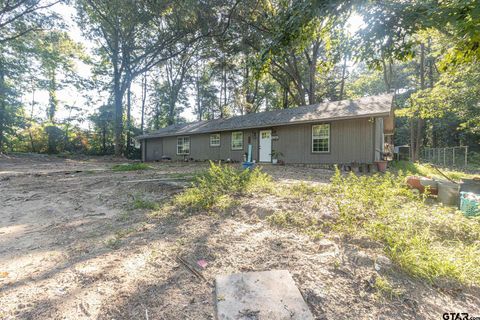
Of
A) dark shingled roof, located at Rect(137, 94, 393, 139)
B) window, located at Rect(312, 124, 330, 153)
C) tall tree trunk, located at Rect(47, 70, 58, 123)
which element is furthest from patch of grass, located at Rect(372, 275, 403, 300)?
tall tree trunk, located at Rect(47, 70, 58, 123)

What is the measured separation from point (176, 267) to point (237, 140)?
11996 millimetres

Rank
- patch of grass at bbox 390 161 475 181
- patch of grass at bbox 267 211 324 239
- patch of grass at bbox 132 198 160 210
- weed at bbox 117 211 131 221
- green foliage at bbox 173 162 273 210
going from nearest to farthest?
patch of grass at bbox 267 211 324 239, weed at bbox 117 211 131 221, green foliage at bbox 173 162 273 210, patch of grass at bbox 132 198 160 210, patch of grass at bbox 390 161 475 181

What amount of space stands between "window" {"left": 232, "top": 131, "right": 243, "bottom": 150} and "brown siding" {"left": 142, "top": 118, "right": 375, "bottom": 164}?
0.24 metres

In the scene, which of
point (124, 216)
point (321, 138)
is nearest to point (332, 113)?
point (321, 138)

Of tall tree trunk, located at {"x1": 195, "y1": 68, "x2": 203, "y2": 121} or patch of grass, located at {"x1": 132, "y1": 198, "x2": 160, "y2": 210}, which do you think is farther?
tall tree trunk, located at {"x1": 195, "y1": 68, "x2": 203, "y2": 121}

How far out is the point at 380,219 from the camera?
2.92 meters

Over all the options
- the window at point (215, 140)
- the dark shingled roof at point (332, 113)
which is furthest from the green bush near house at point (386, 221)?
the window at point (215, 140)

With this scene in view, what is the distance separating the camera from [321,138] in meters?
10.8

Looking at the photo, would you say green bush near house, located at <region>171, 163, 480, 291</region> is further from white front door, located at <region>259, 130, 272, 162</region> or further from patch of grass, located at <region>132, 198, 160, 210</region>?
white front door, located at <region>259, 130, 272, 162</region>

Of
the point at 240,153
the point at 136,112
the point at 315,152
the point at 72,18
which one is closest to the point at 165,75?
the point at 136,112

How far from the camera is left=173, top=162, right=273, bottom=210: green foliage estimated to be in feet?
12.5

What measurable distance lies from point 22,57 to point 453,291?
2785 centimetres

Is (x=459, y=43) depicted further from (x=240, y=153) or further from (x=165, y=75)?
(x=165, y=75)

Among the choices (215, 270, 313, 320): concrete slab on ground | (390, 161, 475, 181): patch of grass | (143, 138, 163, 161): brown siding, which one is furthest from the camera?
(143, 138, 163, 161): brown siding
